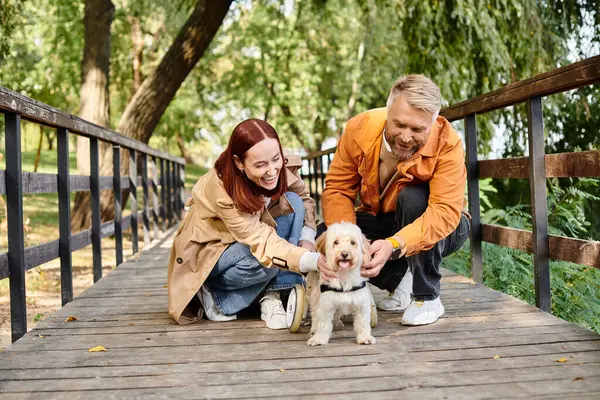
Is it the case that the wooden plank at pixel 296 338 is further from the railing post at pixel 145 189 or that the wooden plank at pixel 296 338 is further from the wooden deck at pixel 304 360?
the railing post at pixel 145 189

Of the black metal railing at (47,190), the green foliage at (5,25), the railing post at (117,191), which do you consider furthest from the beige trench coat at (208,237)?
the green foliage at (5,25)

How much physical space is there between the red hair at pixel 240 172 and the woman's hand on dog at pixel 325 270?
1.55 feet

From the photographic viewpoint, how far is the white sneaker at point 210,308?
3.71 meters

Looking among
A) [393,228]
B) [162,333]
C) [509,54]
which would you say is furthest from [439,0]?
[162,333]

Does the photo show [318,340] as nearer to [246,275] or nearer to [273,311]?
[273,311]

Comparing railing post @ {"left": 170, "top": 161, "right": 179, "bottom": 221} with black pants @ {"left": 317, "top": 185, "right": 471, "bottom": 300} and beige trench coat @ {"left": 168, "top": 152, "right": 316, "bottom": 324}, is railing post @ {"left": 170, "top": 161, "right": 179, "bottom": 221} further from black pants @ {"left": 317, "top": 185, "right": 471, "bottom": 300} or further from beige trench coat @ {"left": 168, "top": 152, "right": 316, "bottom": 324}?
black pants @ {"left": 317, "top": 185, "right": 471, "bottom": 300}

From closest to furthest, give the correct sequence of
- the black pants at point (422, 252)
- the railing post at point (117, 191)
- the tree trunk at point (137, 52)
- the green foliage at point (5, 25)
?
1. the black pants at point (422, 252)
2. the railing post at point (117, 191)
3. the green foliage at point (5, 25)
4. the tree trunk at point (137, 52)

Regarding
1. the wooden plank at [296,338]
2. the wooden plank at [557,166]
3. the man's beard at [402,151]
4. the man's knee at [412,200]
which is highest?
the man's beard at [402,151]

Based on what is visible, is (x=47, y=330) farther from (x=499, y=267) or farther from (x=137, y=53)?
(x=137, y=53)

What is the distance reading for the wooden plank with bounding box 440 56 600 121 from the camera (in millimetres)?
2996

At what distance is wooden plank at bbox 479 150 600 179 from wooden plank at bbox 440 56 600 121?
13.3 inches

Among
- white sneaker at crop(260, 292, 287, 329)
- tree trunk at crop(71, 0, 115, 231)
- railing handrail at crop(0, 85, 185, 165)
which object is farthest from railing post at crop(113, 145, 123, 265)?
tree trunk at crop(71, 0, 115, 231)

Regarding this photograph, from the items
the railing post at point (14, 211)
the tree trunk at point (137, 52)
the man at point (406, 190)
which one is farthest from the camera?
the tree trunk at point (137, 52)

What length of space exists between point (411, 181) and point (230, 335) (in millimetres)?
1238
